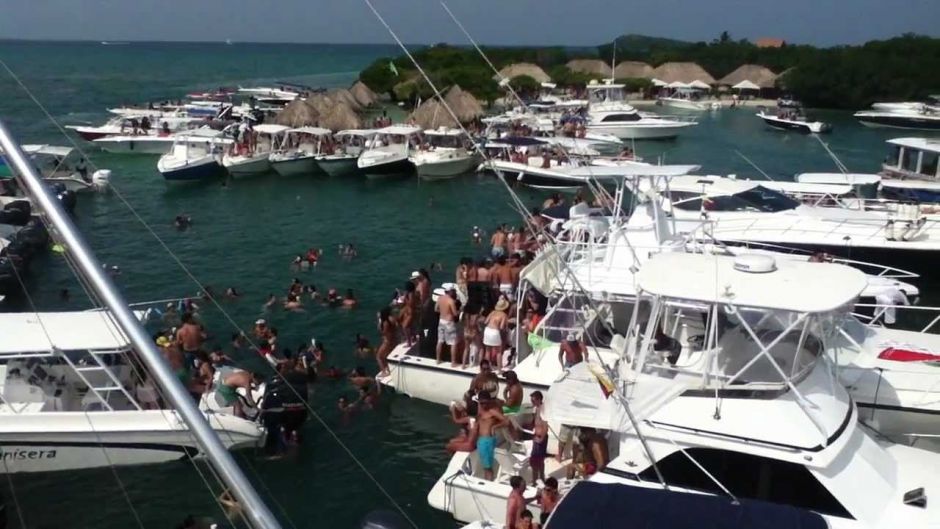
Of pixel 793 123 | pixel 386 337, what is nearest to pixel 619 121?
pixel 793 123

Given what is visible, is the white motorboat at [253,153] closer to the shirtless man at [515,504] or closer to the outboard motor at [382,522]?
the shirtless man at [515,504]

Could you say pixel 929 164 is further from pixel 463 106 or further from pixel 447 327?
pixel 463 106

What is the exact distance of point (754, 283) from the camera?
10734 mm

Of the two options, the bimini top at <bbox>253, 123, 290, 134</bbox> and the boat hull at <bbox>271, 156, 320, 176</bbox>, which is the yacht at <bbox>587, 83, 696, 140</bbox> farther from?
the bimini top at <bbox>253, 123, 290, 134</bbox>

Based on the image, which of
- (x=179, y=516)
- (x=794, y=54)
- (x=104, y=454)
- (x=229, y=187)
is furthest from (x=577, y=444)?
(x=794, y=54)

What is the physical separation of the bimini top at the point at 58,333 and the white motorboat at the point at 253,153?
94.8ft

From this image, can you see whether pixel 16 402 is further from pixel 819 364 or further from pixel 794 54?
pixel 794 54

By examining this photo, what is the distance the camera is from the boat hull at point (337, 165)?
4350 centimetres

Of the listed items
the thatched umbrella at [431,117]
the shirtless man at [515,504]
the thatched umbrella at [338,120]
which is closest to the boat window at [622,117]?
the thatched umbrella at [431,117]

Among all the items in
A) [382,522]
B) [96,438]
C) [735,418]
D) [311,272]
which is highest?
[382,522]

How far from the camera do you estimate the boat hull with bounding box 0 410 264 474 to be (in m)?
13.2

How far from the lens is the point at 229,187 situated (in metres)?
40.9

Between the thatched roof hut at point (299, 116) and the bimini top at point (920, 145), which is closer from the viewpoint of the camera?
the bimini top at point (920, 145)

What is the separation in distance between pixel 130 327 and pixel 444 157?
37909 millimetres
